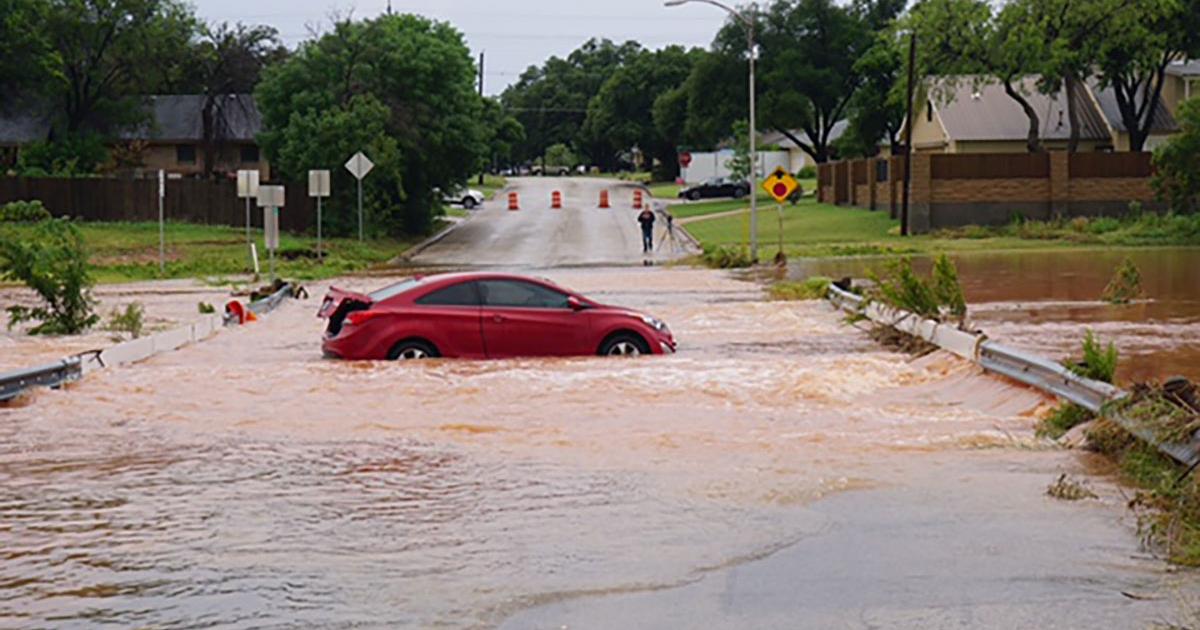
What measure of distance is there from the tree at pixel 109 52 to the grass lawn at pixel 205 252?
556 inches

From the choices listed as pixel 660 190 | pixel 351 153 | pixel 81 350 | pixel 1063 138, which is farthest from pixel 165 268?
pixel 660 190

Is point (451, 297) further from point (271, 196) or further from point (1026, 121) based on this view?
point (1026, 121)

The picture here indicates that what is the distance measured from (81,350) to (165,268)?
24964mm

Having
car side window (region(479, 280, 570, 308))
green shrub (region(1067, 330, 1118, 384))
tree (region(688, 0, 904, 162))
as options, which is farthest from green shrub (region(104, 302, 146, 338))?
tree (region(688, 0, 904, 162))

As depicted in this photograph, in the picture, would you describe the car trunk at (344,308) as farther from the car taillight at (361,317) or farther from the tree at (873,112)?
the tree at (873,112)

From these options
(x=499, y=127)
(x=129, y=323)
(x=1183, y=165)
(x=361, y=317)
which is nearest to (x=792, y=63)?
(x=499, y=127)

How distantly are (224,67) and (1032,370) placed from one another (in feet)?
237

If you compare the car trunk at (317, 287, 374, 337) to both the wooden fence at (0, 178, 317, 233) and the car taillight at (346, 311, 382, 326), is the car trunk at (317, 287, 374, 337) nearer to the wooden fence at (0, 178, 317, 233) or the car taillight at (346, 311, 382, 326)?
the car taillight at (346, 311, 382, 326)

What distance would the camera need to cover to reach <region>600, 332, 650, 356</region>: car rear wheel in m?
18.8

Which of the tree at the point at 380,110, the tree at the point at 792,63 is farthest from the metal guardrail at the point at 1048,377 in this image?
the tree at the point at 792,63

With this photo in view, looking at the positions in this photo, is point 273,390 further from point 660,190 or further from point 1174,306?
point 660,190

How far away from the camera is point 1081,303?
88.9ft

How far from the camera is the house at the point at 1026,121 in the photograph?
235ft

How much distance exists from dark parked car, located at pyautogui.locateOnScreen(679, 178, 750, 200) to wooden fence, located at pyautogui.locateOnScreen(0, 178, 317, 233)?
110ft
